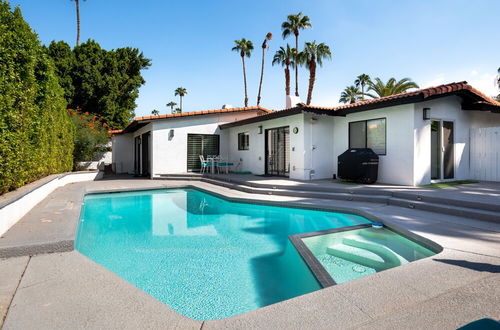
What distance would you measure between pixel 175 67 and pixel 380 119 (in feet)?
46.8

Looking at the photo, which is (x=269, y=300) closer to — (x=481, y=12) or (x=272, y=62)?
(x=481, y=12)

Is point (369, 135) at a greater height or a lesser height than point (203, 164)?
greater

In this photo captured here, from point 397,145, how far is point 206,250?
769cm

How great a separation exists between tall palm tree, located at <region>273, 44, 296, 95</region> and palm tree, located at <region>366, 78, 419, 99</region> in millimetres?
7904

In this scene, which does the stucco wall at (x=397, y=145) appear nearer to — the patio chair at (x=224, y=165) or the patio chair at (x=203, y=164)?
the patio chair at (x=224, y=165)

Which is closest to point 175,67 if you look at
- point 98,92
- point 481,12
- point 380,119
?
point 98,92

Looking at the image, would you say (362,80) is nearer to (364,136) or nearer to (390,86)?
(390,86)

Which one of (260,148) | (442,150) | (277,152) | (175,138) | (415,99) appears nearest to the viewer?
(415,99)

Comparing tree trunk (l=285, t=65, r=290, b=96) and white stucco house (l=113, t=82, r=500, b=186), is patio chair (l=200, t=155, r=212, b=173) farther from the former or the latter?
tree trunk (l=285, t=65, r=290, b=96)

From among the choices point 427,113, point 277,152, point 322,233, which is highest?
point 427,113

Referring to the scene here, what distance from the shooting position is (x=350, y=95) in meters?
40.9

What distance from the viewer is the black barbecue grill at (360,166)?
949cm

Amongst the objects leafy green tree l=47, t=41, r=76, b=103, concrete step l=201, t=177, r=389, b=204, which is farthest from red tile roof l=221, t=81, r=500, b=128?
leafy green tree l=47, t=41, r=76, b=103

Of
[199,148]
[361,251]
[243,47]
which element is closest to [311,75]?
[243,47]
